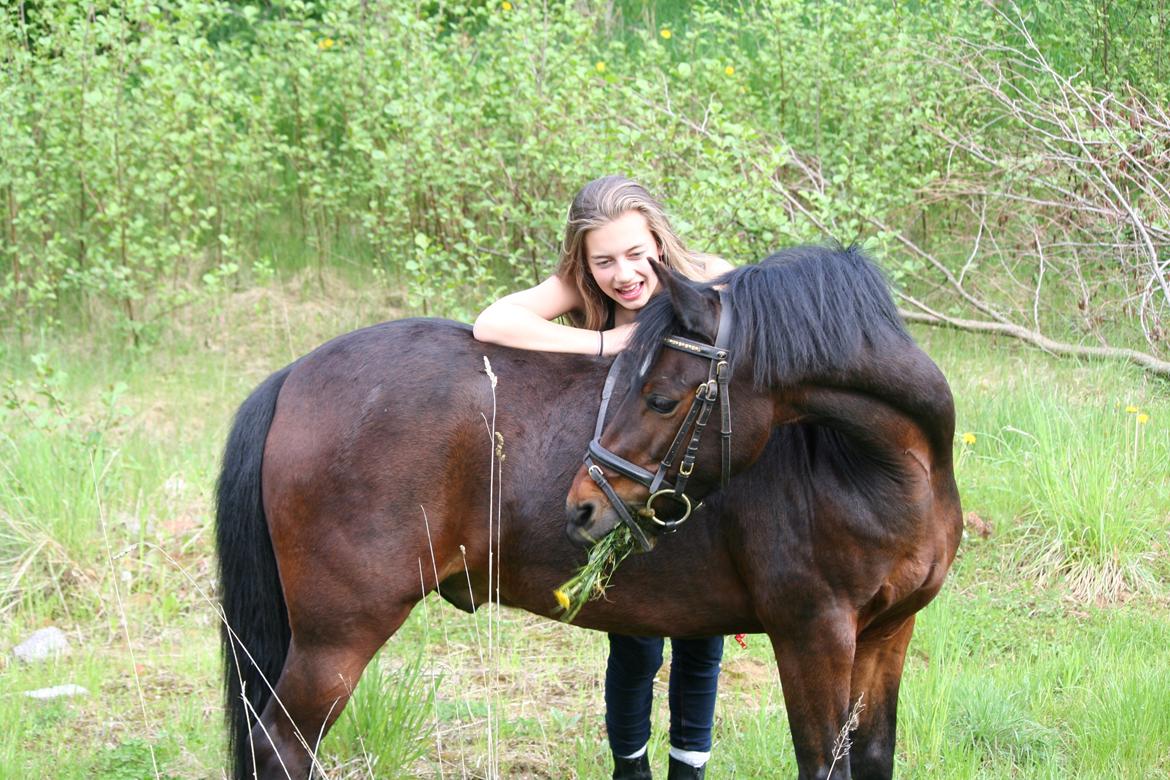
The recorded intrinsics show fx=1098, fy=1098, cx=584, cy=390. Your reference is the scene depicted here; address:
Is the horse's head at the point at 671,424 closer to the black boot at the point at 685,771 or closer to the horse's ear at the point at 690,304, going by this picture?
the horse's ear at the point at 690,304

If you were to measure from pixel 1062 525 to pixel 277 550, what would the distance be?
379cm

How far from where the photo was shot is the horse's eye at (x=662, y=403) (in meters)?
2.75

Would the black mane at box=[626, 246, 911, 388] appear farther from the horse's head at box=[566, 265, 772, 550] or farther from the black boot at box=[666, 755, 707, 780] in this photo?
the black boot at box=[666, 755, 707, 780]

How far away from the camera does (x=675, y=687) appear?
359cm

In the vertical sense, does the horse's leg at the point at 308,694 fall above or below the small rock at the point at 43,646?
above

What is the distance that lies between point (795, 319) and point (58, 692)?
3.40 metres

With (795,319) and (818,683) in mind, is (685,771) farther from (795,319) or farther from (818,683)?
(795,319)

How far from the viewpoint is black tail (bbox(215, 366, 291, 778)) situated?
3225mm

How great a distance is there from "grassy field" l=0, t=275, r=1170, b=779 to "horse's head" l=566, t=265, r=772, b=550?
2.46 feet

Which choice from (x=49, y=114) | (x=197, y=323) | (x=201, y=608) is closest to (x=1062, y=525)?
(x=201, y=608)

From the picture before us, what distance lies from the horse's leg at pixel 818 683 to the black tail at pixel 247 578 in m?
1.51

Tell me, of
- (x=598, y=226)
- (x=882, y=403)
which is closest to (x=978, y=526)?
(x=882, y=403)

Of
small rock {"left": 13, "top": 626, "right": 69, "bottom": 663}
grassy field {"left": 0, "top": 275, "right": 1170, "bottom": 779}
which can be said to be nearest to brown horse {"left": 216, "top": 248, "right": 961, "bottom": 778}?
grassy field {"left": 0, "top": 275, "right": 1170, "bottom": 779}

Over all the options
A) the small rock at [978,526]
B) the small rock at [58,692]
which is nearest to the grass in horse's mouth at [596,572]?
the small rock at [58,692]
